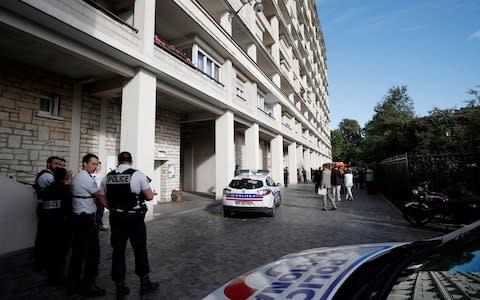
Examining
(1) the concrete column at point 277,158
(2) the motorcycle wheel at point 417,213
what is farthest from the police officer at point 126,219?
(1) the concrete column at point 277,158

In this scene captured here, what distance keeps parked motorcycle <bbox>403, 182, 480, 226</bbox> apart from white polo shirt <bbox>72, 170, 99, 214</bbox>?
8504 millimetres

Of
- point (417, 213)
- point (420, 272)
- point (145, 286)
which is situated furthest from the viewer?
point (417, 213)

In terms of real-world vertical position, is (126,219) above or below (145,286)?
above

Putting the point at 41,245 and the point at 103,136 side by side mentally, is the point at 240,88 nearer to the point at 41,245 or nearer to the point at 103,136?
the point at 103,136

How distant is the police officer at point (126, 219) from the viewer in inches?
126

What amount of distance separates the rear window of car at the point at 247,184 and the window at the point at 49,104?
6.40 meters

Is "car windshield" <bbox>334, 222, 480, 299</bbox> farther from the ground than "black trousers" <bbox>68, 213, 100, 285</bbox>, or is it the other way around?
"car windshield" <bbox>334, 222, 480, 299</bbox>

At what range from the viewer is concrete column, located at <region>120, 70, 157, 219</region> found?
25.4 ft

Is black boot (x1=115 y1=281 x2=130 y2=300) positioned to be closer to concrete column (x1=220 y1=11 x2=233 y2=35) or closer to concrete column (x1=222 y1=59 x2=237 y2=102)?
concrete column (x1=222 y1=59 x2=237 y2=102)

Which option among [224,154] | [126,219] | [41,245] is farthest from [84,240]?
[224,154]

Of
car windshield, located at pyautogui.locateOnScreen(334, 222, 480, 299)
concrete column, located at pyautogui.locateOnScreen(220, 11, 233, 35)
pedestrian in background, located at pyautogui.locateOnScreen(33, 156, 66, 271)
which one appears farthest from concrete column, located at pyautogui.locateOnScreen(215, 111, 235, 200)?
car windshield, located at pyautogui.locateOnScreen(334, 222, 480, 299)

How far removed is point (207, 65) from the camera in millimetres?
12453

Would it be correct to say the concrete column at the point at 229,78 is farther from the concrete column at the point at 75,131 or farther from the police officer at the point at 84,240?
the police officer at the point at 84,240

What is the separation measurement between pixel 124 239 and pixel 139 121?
17.2 feet
